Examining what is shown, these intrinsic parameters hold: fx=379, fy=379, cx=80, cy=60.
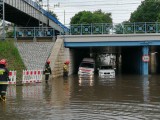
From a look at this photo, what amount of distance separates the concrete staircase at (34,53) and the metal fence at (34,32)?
3.21 meters

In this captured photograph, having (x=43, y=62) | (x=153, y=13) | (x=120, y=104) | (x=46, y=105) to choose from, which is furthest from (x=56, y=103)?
(x=153, y=13)

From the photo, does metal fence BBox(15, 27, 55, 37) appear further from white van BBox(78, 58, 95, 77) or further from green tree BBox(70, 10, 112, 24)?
green tree BBox(70, 10, 112, 24)

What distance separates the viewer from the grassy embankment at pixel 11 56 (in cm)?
3241

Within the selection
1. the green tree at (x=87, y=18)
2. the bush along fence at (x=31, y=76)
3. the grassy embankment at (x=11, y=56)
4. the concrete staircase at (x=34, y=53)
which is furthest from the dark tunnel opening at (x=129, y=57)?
the green tree at (x=87, y=18)

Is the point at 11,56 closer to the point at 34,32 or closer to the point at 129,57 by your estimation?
the point at 34,32

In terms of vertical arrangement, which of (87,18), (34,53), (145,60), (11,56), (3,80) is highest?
→ (87,18)

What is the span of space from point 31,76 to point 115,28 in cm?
1636

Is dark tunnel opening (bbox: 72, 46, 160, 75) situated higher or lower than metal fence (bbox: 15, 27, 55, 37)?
lower

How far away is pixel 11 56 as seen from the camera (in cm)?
3447

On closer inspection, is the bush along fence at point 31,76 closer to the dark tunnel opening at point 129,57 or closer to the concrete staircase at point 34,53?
the concrete staircase at point 34,53

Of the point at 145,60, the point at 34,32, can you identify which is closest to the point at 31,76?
the point at 34,32

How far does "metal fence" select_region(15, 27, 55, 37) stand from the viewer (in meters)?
42.7

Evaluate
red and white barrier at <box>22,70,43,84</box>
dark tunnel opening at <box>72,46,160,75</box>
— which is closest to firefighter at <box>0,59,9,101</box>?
red and white barrier at <box>22,70,43,84</box>

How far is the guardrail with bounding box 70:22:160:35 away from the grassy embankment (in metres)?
8.22
